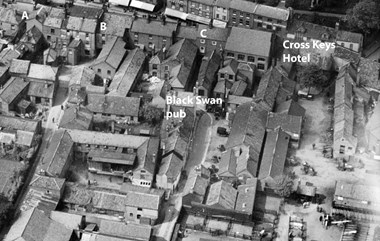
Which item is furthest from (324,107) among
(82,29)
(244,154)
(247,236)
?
(82,29)

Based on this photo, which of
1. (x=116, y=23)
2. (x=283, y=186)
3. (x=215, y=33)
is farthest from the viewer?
(x=116, y=23)

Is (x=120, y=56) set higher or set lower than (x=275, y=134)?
higher

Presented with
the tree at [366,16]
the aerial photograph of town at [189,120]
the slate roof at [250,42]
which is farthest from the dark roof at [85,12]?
the tree at [366,16]

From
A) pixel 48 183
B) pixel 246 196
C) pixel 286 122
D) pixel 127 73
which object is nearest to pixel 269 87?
pixel 286 122

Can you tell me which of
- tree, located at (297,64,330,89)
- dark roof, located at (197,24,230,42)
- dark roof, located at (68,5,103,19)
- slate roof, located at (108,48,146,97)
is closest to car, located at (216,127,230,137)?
slate roof, located at (108,48,146,97)

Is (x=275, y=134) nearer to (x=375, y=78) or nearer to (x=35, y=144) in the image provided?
(x=375, y=78)

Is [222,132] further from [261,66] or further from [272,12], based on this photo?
[272,12]
